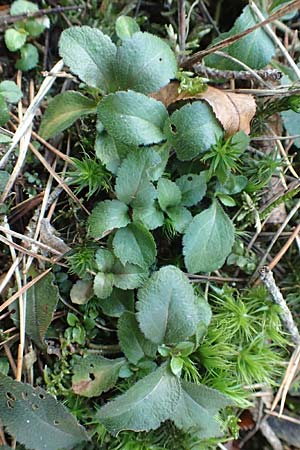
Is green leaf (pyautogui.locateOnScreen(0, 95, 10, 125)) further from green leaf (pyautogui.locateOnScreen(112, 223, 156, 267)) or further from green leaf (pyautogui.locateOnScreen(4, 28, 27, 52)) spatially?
green leaf (pyautogui.locateOnScreen(112, 223, 156, 267))

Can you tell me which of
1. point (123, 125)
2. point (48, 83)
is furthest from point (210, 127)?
point (48, 83)

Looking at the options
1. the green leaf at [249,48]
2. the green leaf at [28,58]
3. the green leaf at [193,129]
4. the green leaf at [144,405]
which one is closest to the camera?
the green leaf at [144,405]

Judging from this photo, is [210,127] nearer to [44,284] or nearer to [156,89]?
[156,89]

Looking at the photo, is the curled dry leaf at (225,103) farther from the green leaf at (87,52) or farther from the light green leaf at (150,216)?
the light green leaf at (150,216)

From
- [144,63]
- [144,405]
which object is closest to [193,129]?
[144,63]

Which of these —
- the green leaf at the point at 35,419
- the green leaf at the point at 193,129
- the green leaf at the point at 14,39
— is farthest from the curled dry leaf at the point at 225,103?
the green leaf at the point at 35,419

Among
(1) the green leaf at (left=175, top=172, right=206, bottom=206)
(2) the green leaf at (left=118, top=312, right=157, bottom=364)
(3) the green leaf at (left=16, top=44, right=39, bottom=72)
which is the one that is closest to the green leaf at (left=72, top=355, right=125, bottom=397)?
(2) the green leaf at (left=118, top=312, right=157, bottom=364)

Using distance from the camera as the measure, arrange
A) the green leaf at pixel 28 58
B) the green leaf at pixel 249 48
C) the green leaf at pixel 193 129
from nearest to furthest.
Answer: the green leaf at pixel 193 129 → the green leaf at pixel 249 48 → the green leaf at pixel 28 58
